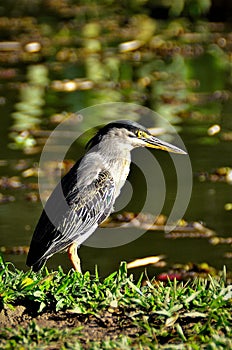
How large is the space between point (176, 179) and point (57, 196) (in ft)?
10.2

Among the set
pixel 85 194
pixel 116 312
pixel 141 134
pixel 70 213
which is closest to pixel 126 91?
pixel 141 134

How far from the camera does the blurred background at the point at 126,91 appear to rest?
7.43 metres

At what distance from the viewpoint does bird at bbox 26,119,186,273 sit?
561 cm

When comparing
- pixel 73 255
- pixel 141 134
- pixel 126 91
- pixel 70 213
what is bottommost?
pixel 126 91

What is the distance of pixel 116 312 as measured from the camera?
4.58 m

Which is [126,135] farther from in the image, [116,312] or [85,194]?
[116,312]

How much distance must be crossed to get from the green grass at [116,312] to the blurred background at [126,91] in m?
2.08

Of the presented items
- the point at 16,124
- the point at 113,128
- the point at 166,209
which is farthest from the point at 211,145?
the point at 113,128

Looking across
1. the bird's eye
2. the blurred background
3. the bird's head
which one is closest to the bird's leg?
the bird's head

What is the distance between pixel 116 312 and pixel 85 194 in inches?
53.5

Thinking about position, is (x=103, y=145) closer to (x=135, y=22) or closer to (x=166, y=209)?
(x=166, y=209)

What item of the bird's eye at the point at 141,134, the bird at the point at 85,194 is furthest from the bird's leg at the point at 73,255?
the bird's eye at the point at 141,134

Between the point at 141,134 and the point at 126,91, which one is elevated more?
the point at 141,134

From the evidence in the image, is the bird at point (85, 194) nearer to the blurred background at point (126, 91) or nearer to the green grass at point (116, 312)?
the green grass at point (116, 312)
